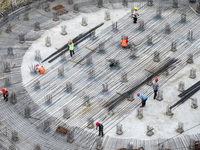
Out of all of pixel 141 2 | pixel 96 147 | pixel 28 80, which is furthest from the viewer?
pixel 141 2

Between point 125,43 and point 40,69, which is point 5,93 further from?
point 125,43

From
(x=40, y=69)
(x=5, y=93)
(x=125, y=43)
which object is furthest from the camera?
(x=125, y=43)

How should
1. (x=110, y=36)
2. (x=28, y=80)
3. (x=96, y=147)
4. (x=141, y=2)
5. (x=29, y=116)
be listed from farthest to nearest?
(x=141, y=2) → (x=110, y=36) → (x=28, y=80) → (x=29, y=116) → (x=96, y=147)

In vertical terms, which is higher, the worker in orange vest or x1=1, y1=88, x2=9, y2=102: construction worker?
the worker in orange vest

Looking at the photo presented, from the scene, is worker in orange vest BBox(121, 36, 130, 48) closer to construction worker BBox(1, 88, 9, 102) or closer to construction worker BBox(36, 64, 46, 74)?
construction worker BBox(36, 64, 46, 74)

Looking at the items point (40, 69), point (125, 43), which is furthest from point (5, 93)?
point (125, 43)

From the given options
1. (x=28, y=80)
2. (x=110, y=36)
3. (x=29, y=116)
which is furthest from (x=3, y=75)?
(x=110, y=36)

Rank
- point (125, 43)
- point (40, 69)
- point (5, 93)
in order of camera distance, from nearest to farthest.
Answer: point (5, 93) < point (40, 69) < point (125, 43)

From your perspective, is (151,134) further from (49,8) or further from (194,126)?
(49,8)

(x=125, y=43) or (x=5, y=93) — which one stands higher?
(x=125, y=43)

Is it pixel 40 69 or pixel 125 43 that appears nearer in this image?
pixel 40 69

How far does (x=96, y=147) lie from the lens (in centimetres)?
5938

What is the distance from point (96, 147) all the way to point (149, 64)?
15671mm

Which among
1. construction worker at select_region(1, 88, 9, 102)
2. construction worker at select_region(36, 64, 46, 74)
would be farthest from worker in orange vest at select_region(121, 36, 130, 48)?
construction worker at select_region(1, 88, 9, 102)
